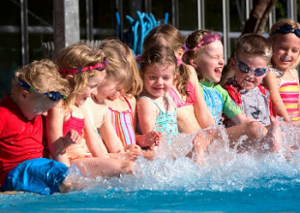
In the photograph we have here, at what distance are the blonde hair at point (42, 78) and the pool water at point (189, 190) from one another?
0.73 m

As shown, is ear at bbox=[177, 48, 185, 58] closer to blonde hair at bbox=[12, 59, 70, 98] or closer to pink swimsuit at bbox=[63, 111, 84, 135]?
pink swimsuit at bbox=[63, 111, 84, 135]

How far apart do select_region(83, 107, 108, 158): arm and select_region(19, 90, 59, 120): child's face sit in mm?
574

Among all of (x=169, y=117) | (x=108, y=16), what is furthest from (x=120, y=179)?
(x=108, y=16)

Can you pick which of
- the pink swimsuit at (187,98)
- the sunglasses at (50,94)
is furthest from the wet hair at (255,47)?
the sunglasses at (50,94)

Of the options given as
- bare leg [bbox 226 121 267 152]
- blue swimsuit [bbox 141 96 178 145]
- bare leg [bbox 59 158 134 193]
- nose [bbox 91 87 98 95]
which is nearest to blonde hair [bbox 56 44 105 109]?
nose [bbox 91 87 98 95]

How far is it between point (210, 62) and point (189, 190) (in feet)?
8.27

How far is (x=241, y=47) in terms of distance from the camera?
6336 millimetres

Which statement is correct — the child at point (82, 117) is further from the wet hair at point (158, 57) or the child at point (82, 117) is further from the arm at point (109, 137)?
the wet hair at point (158, 57)

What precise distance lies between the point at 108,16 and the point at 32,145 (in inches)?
322

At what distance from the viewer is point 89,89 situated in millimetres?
4676

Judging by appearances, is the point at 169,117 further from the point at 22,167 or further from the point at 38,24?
the point at 38,24

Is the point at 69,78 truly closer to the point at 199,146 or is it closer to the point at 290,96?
the point at 199,146

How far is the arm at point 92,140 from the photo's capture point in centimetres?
480

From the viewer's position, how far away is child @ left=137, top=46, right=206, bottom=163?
5320 mm
